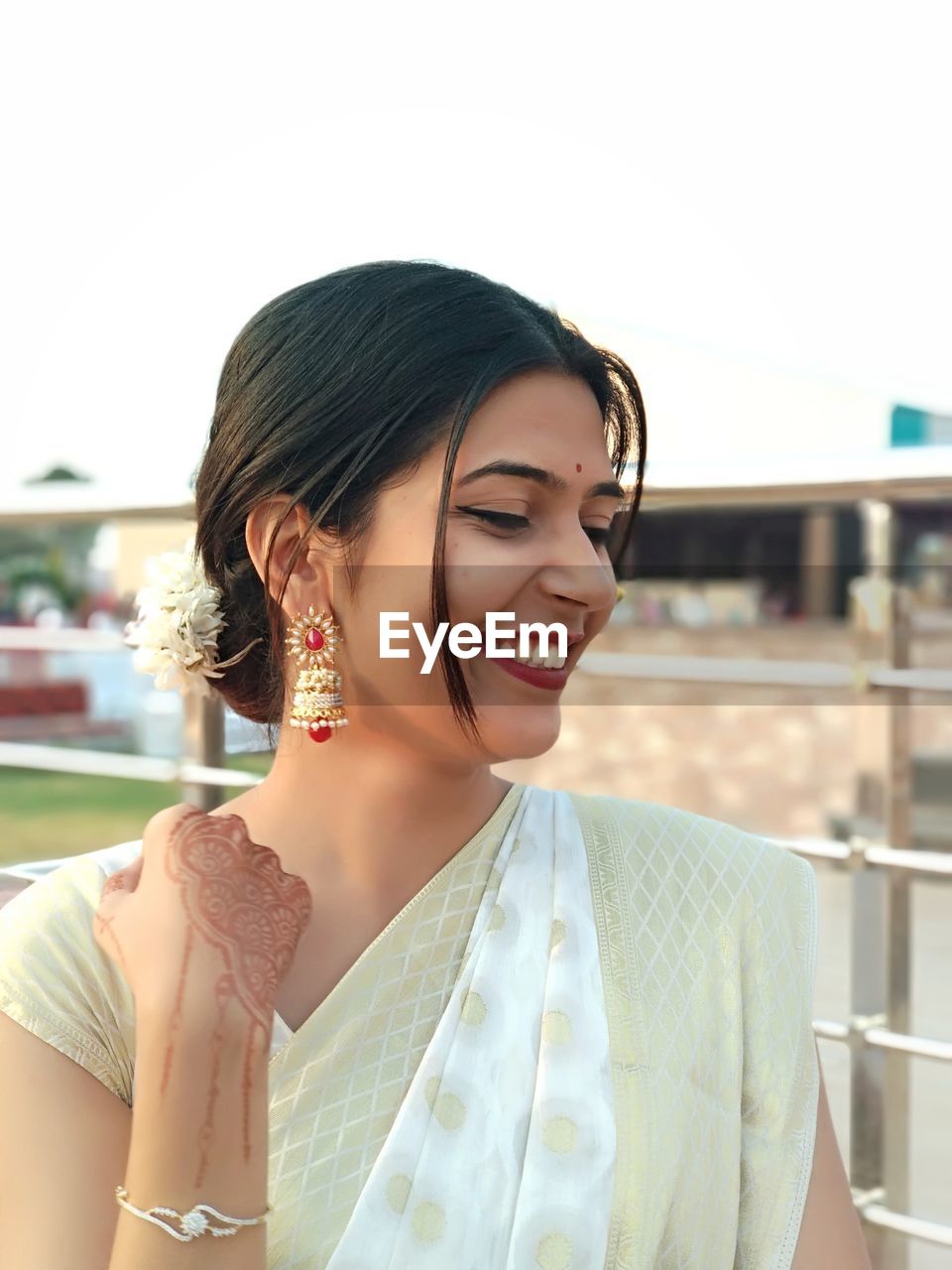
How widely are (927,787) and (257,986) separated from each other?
8.84 metres

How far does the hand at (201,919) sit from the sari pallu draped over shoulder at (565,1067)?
0.17 m

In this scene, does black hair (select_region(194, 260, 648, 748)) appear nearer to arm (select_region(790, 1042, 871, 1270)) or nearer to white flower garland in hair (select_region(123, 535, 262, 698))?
white flower garland in hair (select_region(123, 535, 262, 698))

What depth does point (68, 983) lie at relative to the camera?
4.45ft

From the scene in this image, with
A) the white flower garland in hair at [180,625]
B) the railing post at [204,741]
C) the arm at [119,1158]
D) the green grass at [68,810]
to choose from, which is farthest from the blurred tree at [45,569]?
the arm at [119,1158]

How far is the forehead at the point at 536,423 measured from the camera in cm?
144

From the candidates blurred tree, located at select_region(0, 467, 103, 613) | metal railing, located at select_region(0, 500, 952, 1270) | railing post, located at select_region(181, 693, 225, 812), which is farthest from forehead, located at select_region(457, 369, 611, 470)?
blurred tree, located at select_region(0, 467, 103, 613)

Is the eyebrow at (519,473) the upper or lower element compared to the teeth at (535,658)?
upper

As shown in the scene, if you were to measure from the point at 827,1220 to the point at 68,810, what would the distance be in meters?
14.1

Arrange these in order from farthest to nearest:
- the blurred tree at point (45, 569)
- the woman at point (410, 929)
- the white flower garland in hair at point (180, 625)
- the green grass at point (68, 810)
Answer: the blurred tree at point (45, 569)
the green grass at point (68, 810)
the white flower garland in hair at point (180, 625)
the woman at point (410, 929)

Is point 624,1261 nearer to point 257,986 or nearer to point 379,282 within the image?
point 257,986

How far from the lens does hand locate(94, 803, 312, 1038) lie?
1210 millimetres

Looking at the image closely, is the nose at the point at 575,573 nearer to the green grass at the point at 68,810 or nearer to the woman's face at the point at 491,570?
the woman's face at the point at 491,570

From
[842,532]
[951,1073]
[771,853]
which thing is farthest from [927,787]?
[771,853]

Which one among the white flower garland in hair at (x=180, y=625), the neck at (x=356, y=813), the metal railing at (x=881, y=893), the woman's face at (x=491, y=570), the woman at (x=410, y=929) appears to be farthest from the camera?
the metal railing at (x=881, y=893)
